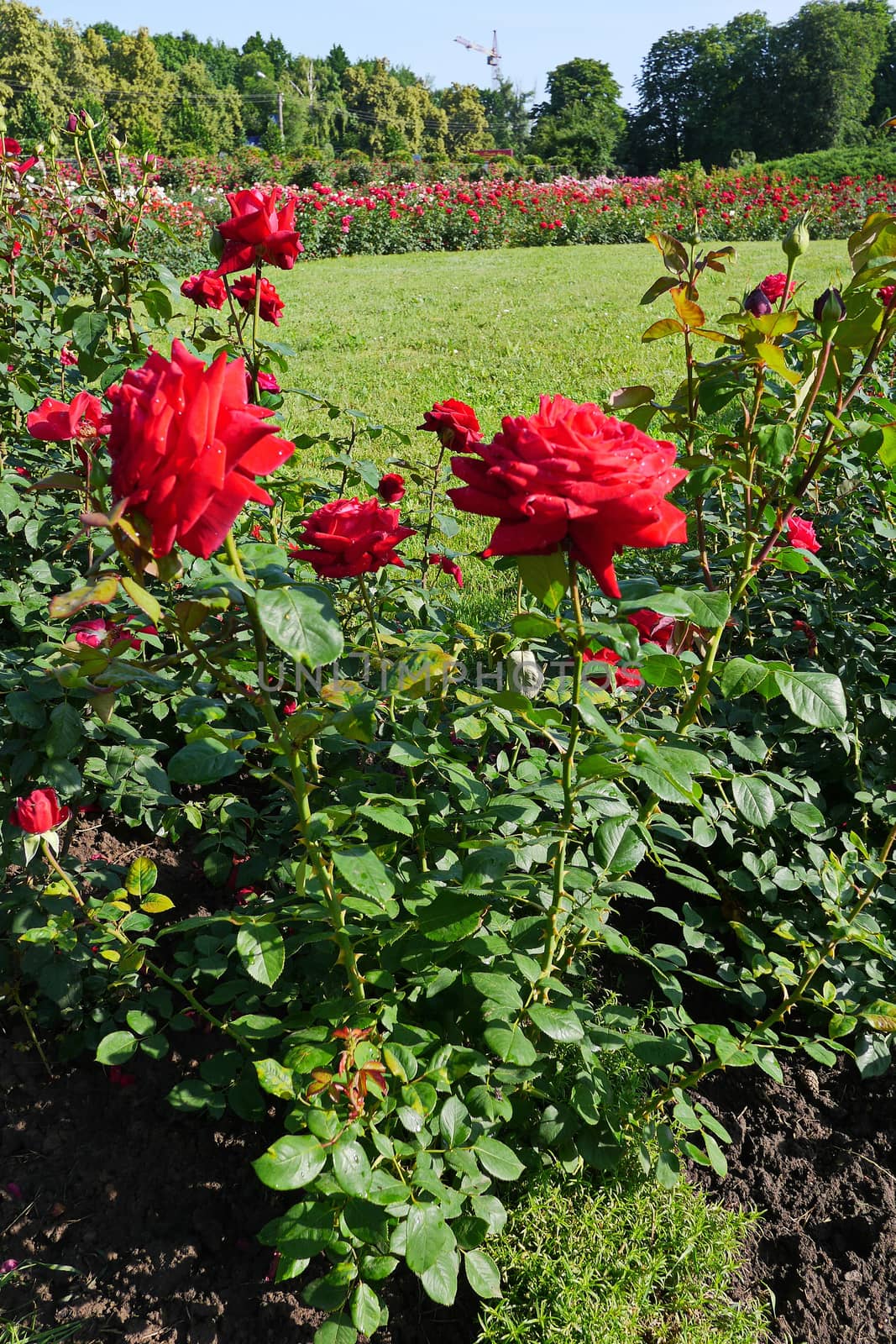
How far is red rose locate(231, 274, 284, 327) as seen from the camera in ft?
5.93

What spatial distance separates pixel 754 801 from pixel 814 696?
21 cm

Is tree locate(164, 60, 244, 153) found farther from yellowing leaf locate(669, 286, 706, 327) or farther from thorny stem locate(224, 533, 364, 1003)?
thorny stem locate(224, 533, 364, 1003)

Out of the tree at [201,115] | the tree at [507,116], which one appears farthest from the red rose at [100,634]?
the tree at [507,116]

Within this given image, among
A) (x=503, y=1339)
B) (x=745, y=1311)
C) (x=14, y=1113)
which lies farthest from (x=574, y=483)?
(x=14, y=1113)

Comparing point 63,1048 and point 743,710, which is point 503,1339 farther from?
point 743,710

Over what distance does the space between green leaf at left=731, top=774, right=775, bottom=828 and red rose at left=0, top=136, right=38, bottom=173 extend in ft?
7.92

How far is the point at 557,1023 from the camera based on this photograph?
1269 mm

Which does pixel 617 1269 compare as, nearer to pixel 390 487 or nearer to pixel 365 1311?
pixel 365 1311

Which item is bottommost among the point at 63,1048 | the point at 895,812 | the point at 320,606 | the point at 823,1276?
the point at 823,1276

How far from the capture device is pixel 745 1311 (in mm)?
1418

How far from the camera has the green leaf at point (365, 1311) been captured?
113cm

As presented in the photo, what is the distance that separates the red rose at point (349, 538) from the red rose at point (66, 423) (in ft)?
1.20

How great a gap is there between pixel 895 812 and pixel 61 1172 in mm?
1730

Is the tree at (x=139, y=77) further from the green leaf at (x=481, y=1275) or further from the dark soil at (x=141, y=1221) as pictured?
the green leaf at (x=481, y=1275)
